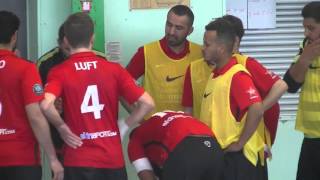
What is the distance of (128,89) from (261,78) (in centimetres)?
89

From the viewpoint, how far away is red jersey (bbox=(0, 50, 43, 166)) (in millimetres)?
3518

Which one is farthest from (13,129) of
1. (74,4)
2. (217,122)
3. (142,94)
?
(74,4)

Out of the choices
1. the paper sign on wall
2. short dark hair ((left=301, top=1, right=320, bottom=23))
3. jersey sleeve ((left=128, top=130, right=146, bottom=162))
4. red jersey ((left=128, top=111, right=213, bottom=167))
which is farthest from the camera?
the paper sign on wall

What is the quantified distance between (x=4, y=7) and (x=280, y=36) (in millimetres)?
2528

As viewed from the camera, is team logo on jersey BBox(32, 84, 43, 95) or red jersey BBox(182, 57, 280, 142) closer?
team logo on jersey BBox(32, 84, 43, 95)

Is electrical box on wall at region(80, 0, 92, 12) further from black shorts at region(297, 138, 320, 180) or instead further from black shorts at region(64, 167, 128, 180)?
black shorts at region(297, 138, 320, 180)

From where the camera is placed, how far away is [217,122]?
3535 millimetres

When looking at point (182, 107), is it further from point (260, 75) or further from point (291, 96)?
point (291, 96)

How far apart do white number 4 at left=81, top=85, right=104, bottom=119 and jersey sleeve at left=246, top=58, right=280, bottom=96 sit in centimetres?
103

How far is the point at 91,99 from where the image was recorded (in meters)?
3.41

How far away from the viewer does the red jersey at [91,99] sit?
3.41 metres

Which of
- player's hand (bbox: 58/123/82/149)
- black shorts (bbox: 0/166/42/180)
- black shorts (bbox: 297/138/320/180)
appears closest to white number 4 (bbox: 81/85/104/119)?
player's hand (bbox: 58/123/82/149)

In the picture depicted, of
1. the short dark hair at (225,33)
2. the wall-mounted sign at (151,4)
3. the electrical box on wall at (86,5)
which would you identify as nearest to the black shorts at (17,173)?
the short dark hair at (225,33)

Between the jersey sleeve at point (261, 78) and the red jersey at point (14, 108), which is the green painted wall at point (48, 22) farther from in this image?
the jersey sleeve at point (261, 78)
